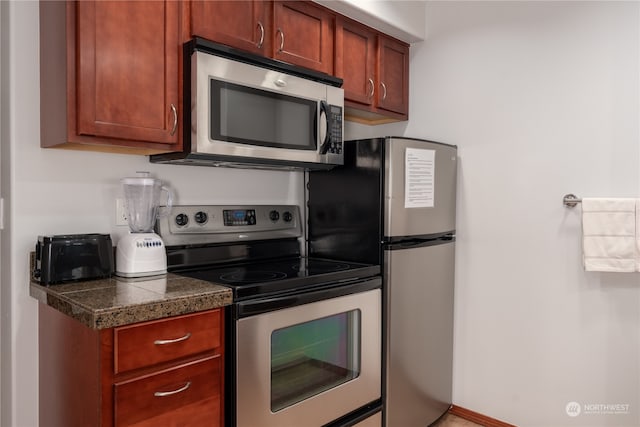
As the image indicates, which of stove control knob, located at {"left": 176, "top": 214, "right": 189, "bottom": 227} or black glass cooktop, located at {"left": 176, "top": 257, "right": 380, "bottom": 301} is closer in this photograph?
black glass cooktop, located at {"left": 176, "top": 257, "right": 380, "bottom": 301}

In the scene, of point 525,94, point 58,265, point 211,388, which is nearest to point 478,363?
point 525,94

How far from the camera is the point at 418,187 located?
7.35 feet

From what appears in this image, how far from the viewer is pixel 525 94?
2348mm

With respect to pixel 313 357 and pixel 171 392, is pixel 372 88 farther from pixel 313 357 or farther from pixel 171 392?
pixel 171 392

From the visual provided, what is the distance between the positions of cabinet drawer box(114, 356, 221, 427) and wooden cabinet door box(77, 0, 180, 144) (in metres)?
0.78

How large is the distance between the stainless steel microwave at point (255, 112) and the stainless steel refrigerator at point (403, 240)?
22 cm

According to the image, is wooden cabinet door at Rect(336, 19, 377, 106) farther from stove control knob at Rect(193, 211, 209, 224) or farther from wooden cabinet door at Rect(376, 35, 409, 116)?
stove control knob at Rect(193, 211, 209, 224)

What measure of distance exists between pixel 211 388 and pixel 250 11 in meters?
1.42

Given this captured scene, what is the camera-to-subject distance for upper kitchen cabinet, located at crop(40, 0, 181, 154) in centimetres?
145

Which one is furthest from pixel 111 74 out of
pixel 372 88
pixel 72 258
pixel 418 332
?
pixel 418 332

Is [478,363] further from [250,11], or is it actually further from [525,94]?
[250,11]

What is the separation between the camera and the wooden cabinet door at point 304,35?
1971mm

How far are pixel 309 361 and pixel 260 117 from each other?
100 cm

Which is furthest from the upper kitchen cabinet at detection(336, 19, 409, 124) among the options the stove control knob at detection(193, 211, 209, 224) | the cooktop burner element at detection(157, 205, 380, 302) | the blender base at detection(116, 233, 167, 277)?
the blender base at detection(116, 233, 167, 277)
